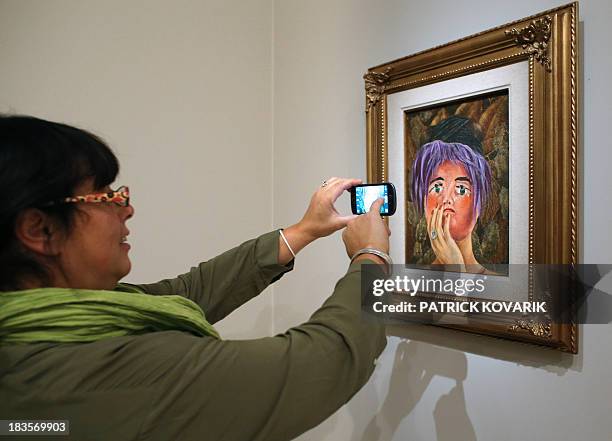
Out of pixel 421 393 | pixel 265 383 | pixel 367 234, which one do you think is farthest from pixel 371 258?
pixel 421 393

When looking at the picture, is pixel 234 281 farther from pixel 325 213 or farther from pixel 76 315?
pixel 76 315

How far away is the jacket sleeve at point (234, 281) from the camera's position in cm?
104

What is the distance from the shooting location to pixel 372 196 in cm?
101

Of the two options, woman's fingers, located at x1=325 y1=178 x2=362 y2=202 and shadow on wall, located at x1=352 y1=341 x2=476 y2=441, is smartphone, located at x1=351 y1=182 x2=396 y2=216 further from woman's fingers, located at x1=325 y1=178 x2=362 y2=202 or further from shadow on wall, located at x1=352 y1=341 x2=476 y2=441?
Answer: shadow on wall, located at x1=352 y1=341 x2=476 y2=441

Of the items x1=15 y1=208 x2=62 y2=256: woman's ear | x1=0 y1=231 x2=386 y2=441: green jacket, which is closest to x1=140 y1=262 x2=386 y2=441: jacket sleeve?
x1=0 y1=231 x2=386 y2=441: green jacket

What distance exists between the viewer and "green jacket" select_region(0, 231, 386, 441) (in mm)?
565

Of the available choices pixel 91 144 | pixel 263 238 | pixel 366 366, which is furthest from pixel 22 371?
pixel 263 238

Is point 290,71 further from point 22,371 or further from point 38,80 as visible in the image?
point 22,371

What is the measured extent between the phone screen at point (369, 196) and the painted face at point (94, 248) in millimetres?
500

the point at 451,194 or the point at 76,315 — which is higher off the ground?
the point at 451,194

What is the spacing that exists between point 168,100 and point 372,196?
810 millimetres

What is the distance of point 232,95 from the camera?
162 centimetres

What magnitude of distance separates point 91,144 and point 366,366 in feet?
1.61

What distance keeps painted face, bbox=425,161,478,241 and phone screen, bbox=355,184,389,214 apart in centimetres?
19
